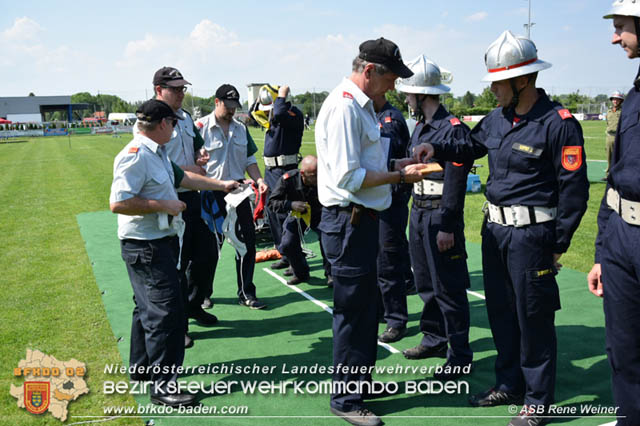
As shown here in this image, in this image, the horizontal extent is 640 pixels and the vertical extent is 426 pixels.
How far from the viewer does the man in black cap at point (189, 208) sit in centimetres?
464

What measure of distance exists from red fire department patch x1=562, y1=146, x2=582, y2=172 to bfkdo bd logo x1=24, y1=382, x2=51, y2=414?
411cm

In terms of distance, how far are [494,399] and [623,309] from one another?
4.36ft

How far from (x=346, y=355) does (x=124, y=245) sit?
71.0 inches

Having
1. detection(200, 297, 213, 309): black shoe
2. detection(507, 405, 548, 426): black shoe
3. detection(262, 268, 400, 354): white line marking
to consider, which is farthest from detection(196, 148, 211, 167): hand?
detection(507, 405, 548, 426): black shoe

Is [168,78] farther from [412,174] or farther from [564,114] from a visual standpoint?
[564,114]

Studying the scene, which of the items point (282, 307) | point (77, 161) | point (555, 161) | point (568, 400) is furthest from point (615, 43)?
point (77, 161)

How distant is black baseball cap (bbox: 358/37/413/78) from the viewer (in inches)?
129

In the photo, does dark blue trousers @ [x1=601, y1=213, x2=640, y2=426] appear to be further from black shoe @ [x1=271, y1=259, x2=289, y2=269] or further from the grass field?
black shoe @ [x1=271, y1=259, x2=289, y2=269]

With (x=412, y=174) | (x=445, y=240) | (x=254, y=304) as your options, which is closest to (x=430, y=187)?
(x=445, y=240)

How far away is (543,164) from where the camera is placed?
326 centimetres

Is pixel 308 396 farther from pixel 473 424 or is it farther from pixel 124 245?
pixel 124 245

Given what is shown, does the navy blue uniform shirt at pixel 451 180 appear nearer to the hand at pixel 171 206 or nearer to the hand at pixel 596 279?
the hand at pixel 596 279

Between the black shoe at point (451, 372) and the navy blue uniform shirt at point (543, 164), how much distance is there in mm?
1437

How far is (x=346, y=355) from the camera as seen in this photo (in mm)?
3559
